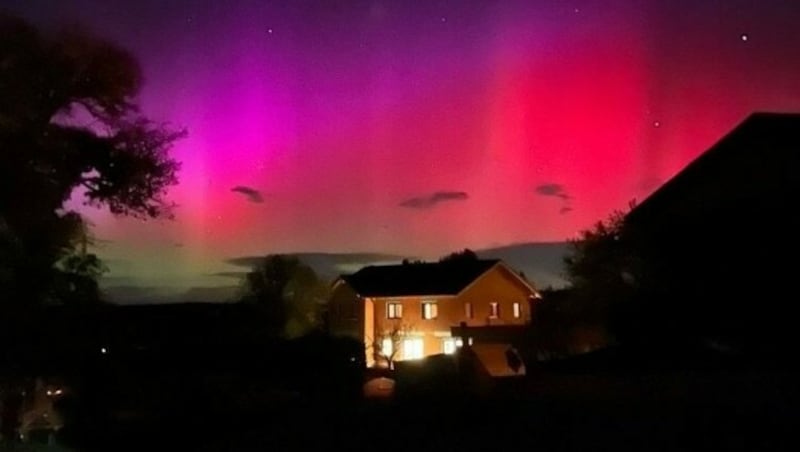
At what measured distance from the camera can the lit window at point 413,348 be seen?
57.1 meters

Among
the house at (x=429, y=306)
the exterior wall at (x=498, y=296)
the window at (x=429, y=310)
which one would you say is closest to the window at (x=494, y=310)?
the house at (x=429, y=306)

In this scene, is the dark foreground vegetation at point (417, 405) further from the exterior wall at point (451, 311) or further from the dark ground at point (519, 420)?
the exterior wall at point (451, 311)

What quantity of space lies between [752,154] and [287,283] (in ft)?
121

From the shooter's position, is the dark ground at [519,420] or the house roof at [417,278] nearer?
the dark ground at [519,420]

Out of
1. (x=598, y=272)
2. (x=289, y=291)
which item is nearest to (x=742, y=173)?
(x=598, y=272)

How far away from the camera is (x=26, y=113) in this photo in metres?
19.9

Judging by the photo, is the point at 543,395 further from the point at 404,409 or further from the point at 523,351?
the point at 523,351

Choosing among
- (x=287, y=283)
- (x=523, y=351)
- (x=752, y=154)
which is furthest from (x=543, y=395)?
(x=287, y=283)

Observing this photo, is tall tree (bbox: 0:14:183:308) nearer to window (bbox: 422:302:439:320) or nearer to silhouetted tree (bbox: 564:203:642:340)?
silhouetted tree (bbox: 564:203:642:340)

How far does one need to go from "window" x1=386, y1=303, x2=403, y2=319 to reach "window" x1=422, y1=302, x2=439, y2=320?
1.11 meters

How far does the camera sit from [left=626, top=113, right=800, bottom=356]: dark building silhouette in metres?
19.5

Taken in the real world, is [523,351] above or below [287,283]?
below

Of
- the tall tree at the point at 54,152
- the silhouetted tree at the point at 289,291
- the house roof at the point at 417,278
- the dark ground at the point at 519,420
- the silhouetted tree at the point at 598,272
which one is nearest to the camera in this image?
the dark ground at the point at 519,420

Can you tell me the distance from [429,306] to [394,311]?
1.75m
